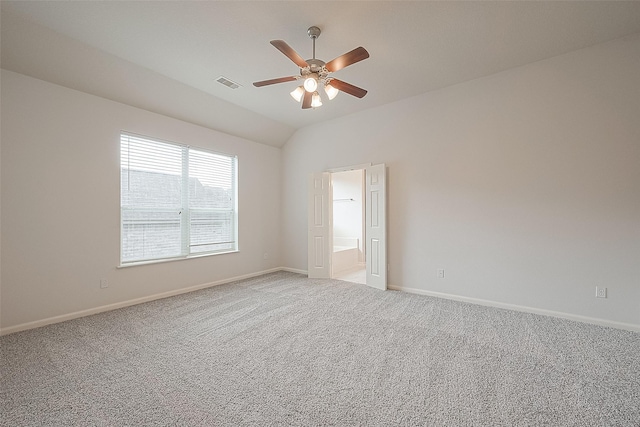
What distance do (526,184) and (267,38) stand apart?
3567 mm

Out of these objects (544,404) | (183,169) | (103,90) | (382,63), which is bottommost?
(544,404)

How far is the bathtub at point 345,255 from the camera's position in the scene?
5.81m

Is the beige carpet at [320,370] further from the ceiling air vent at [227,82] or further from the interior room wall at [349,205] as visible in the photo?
the interior room wall at [349,205]

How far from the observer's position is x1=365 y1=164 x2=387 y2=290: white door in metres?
4.36

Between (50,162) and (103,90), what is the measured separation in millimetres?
1085

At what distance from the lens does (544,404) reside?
1728mm

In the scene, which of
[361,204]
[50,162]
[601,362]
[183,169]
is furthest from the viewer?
[361,204]

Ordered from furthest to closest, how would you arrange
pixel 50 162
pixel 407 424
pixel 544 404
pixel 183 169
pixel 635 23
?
pixel 183 169 → pixel 50 162 → pixel 635 23 → pixel 544 404 → pixel 407 424

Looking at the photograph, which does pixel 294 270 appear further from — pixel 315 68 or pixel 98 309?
pixel 315 68

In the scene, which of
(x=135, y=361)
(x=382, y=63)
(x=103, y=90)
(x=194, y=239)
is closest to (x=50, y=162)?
(x=103, y=90)

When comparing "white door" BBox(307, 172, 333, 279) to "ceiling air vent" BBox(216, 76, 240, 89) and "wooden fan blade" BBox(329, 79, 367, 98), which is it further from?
"wooden fan blade" BBox(329, 79, 367, 98)

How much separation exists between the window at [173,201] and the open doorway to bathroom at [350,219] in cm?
270

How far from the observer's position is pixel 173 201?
13.9 feet

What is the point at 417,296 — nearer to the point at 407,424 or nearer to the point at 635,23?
the point at 407,424
